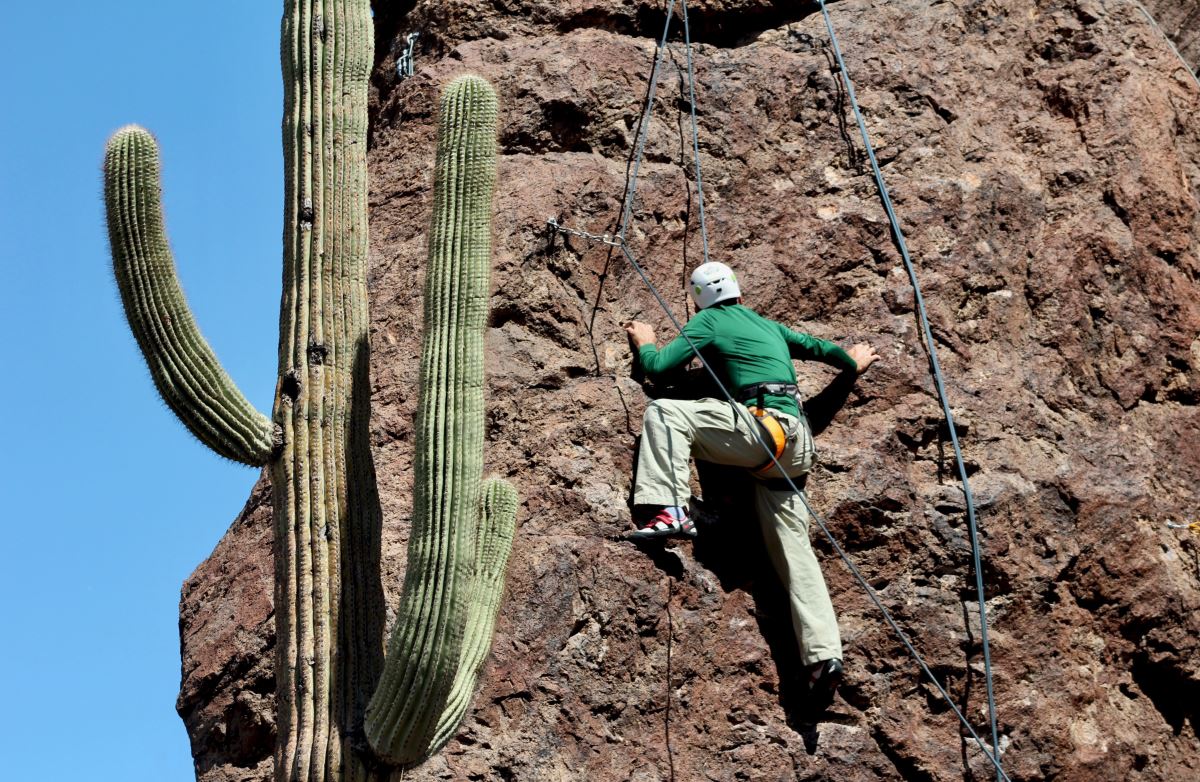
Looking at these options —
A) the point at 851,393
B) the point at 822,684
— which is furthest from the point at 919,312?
the point at 822,684

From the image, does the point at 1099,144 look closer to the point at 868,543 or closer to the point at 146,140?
the point at 868,543

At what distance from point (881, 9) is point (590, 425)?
3.62m

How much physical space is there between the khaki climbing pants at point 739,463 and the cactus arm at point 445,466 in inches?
64.8

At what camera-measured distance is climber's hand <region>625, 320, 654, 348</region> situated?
8875 millimetres

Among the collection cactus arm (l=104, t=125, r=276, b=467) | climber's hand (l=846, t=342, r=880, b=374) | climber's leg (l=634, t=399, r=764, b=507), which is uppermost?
cactus arm (l=104, t=125, r=276, b=467)

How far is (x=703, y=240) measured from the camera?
372 inches

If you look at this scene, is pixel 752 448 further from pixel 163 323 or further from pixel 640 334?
pixel 163 323

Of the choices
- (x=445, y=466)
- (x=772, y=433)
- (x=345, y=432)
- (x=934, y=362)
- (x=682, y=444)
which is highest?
(x=345, y=432)

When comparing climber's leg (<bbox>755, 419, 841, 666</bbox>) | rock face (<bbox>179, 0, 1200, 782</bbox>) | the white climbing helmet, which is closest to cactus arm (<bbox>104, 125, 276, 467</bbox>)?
rock face (<bbox>179, 0, 1200, 782</bbox>)

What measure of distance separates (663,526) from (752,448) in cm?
59

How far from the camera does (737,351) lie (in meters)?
8.61

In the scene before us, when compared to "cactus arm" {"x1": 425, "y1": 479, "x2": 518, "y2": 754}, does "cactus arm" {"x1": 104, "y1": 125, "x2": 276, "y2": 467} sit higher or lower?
higher

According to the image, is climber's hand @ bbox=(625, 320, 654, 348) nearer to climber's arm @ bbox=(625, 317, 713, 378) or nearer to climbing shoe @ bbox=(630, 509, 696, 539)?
climber's arm @ bbox=(625, 317, 713, 378)

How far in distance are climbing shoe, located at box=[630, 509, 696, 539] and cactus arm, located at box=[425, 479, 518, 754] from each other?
862mm
